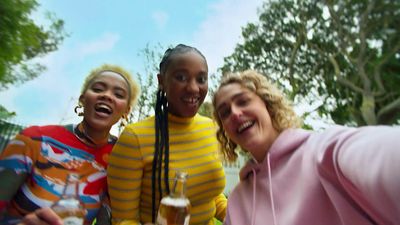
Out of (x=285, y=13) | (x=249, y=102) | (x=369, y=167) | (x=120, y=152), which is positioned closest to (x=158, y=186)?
(x=120, y=152)

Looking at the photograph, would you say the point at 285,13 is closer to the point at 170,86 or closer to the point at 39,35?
the point at 39,35

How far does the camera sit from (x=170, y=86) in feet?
5.19

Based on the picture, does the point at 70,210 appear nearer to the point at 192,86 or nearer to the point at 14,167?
the point at 14,167

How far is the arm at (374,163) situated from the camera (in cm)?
62

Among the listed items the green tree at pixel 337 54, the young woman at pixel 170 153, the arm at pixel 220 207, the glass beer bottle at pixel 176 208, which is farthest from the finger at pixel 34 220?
the green tree at pixel 337 54

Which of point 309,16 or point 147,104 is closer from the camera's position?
point 147,104

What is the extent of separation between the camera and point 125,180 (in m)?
1.42

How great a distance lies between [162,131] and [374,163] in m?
1.05

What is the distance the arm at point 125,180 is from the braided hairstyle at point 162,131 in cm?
7

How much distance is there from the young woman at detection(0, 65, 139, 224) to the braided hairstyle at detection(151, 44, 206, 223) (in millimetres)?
229

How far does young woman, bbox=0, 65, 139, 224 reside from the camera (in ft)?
4.71

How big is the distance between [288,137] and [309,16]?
12407 mm

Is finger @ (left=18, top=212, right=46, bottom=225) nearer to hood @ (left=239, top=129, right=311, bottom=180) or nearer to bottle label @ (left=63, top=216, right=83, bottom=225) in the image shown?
bottle label @ (left=63, top=216, right=83, bottom=225)

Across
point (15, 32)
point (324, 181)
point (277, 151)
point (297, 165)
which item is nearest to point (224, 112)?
point (277, 151)
